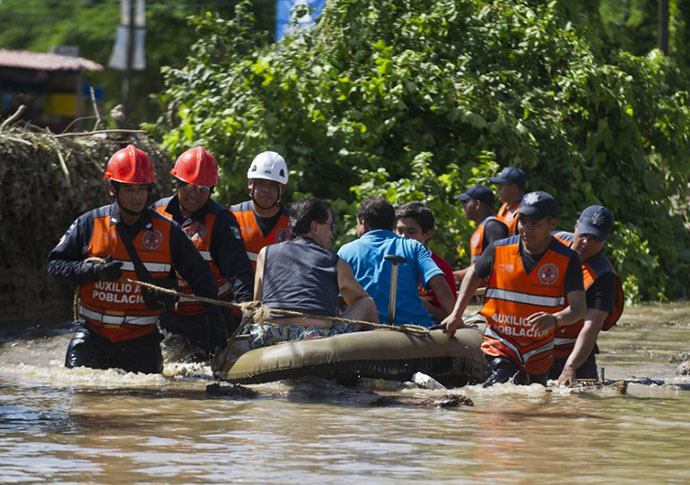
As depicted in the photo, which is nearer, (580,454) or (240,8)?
(580,454)

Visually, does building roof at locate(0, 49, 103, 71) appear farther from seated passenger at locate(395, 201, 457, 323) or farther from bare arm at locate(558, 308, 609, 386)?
bare arm at locate(558, 308, 609, 386)

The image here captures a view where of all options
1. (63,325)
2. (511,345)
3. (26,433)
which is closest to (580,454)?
(511,345)

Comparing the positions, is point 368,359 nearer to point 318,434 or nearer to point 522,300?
point 522,300

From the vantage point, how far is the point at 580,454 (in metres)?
5.96

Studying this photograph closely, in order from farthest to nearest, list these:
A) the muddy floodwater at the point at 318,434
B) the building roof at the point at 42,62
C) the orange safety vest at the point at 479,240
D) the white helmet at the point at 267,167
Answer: the building roof at the point at 42,62
the orange safety vest at the point at 479,240
the white helmet at the point at 267,167
the muddy floodwater at the point at 318,434

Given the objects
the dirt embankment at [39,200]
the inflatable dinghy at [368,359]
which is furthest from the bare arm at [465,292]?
the dirt embankment at [39,200]

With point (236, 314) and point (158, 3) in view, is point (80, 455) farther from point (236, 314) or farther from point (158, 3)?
point (158, 3)

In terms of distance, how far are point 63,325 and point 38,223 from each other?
3.44 feet

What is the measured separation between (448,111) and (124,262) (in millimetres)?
7451

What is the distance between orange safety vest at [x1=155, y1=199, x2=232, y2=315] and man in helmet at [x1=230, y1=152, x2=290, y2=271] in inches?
14.1

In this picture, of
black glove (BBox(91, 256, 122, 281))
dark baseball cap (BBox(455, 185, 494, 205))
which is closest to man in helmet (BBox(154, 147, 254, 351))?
black glove (BBox(91, 256, 122, 281))

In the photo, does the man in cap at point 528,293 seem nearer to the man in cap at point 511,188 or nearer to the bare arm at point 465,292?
the bare arm at point 465,292

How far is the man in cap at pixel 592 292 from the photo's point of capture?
309 inches

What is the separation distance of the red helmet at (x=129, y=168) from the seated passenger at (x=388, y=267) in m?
1.60
